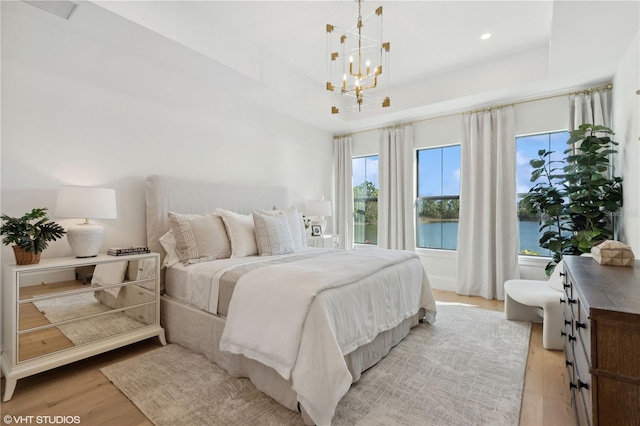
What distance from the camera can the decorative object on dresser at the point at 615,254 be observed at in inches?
67.9

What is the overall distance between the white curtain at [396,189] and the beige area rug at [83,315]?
375 cm

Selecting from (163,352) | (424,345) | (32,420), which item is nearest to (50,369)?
(32,420)

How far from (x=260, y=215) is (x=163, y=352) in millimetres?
1468

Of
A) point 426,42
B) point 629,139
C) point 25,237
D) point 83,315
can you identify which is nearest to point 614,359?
point 629,139

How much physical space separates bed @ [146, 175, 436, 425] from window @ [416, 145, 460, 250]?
1.94 meters

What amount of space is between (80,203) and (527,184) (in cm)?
492

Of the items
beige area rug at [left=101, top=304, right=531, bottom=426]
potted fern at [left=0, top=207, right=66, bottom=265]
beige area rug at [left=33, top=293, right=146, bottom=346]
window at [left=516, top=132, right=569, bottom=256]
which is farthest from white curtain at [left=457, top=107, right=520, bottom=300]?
potted fern at [left=0, top=207, right=66, bottom=265]

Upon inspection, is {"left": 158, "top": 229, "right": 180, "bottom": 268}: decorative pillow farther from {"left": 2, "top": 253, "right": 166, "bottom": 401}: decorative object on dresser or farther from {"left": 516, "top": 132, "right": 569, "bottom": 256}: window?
{"left": 516, "top": 132, "right": 569, "bottom": 256}: window

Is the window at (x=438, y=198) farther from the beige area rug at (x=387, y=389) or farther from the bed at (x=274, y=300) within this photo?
the beige area rug at (x=387, y=389)

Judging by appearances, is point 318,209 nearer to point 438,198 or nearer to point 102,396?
point 438,198

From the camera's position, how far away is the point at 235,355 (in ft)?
6.88

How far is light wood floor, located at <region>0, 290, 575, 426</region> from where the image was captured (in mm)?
1720

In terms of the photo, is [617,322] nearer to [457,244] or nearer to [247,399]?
[247,399]

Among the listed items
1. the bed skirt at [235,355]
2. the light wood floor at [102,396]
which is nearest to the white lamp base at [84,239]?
the bed skirt at [235,355]
